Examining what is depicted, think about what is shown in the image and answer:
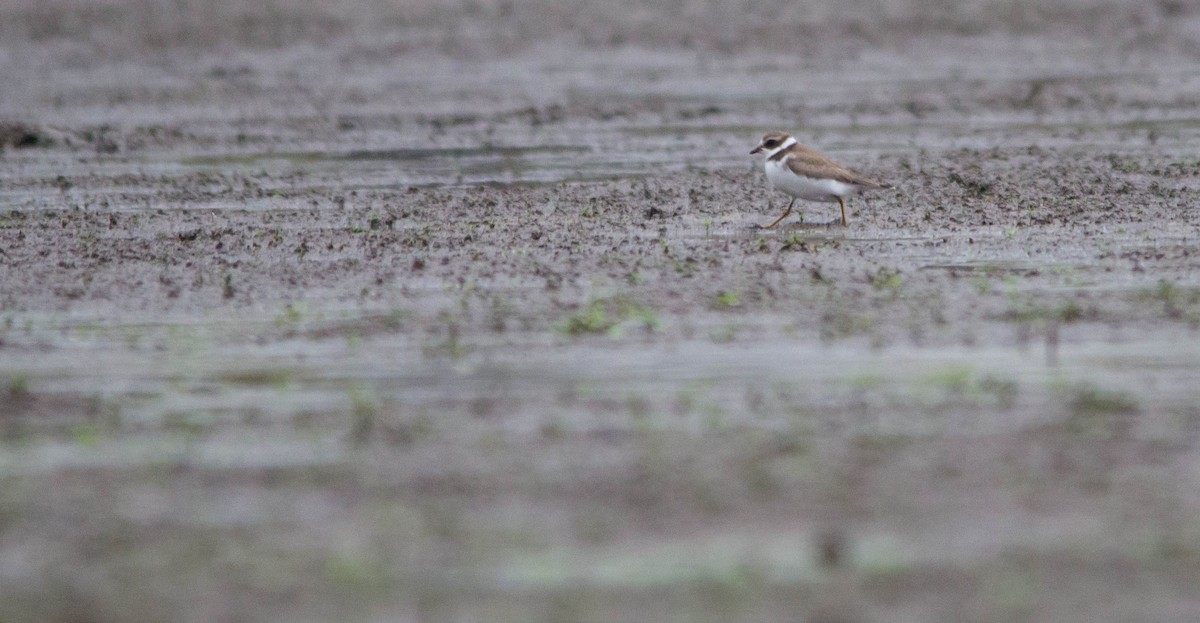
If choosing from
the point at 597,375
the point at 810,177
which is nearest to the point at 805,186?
the point at 810,177

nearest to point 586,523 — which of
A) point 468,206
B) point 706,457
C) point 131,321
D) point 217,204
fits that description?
point 706,457

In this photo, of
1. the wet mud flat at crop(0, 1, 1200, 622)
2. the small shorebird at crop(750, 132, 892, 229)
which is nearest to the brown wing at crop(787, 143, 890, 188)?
the small shorebird at crop(750, 132, 892, 229)

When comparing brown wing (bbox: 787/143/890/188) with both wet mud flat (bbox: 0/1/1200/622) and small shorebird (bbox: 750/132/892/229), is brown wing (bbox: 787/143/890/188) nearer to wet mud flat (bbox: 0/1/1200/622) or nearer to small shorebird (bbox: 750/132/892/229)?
small shorebird (bbox: 750/132/892/229)

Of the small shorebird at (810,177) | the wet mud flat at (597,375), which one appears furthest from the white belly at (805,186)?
the wet mud flat at (597,375)

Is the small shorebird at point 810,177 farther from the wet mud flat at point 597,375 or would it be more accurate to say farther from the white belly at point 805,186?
the wet mud flat at point 597,375

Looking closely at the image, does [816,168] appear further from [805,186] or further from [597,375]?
[597,375]

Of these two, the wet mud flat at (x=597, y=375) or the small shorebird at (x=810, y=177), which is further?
the small shorebird at (x=810, y=177)

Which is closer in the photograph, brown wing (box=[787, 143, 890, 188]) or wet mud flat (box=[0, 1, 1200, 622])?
wet mud flat (box=[0, 1, 1200, 622])

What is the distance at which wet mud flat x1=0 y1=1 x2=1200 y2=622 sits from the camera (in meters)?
5.54

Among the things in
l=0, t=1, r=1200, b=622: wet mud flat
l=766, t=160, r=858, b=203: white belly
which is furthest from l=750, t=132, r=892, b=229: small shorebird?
l=0, t=1, r=1200, b=622: wet mud flat

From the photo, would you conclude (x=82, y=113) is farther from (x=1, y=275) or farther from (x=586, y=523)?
(x=586, y=523)

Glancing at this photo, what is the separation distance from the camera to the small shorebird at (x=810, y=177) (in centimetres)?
1239

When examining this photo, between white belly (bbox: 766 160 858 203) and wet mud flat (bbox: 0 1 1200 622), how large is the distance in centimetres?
32

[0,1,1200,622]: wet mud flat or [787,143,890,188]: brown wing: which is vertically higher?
[787,143,890,188]: brown wing
